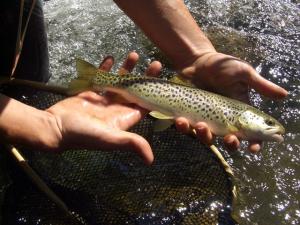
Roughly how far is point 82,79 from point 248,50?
276 cm

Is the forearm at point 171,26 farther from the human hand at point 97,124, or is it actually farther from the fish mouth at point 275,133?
the fish mouth at point 275,133

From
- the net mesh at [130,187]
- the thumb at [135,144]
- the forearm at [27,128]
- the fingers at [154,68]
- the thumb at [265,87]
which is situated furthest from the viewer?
the fingers at [154,68]

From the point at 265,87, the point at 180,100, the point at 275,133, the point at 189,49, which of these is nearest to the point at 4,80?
the point at 180,100

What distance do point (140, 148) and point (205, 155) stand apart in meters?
0.85

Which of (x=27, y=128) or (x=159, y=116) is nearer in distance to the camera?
(x=27, y=128)

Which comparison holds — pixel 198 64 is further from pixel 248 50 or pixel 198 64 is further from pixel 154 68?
pixel 248 50

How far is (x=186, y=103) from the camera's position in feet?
10.7

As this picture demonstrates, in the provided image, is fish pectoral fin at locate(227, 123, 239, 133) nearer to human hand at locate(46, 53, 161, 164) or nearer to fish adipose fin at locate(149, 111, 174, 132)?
fish adipose fin at locate(149, 111, 174, 132)

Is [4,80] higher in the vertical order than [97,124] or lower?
lower

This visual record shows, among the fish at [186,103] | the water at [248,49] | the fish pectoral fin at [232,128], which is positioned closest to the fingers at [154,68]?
the fish at [186,103]

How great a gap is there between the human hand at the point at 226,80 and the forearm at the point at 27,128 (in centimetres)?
79

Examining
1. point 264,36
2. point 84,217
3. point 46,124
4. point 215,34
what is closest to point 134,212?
point 84,217

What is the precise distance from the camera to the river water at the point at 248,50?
3.81m

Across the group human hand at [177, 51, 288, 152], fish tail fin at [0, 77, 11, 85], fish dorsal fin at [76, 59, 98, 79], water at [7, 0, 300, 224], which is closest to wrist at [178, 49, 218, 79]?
human hand at [177, 51, 288, 152]
